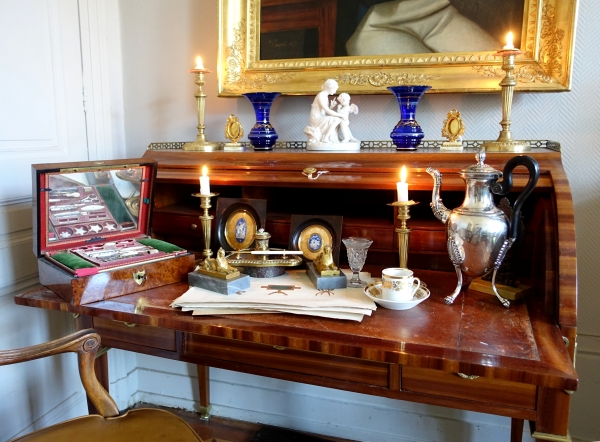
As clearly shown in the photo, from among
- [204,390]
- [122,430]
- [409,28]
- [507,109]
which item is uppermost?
[409,28]

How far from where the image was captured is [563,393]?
32.5 inches

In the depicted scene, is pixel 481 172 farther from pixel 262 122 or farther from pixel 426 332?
pixel 262 122

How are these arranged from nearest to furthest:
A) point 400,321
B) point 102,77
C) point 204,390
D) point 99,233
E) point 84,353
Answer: point 400,321 < point 84,353 < point 99,233 < point 102,77 < point 204,390

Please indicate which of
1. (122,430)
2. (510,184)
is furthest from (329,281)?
(122,430)

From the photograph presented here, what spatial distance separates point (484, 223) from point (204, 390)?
1.36m

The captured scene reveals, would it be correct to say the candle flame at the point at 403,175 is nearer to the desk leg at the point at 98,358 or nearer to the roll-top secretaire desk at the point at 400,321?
the roll-top secretaire desk at the point at 400,321

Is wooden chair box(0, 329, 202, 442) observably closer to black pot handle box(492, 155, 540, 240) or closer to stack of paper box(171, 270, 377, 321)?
stack of paper box(171, 270, 377, 321)

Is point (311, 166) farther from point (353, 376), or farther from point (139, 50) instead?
point (139, 50)

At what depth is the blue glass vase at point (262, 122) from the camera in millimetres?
1521

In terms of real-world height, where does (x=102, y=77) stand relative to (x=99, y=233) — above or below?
above

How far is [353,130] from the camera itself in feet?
5.39

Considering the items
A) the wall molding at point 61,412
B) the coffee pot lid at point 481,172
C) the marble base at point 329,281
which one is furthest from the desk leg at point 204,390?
the coffee pot lid at point 481,172

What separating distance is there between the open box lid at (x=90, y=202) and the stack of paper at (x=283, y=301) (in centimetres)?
36

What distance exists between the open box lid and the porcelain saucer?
2.28 ft
